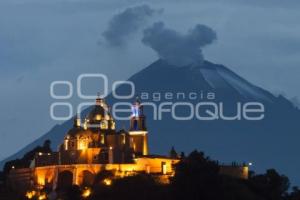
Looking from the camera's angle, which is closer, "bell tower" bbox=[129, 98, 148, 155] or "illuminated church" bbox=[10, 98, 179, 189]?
"illuminated church" bbox=[10, 98, 179, 189]

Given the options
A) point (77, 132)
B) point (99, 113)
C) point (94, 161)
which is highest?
point (99, 113)

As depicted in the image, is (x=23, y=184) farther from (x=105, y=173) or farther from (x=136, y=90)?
(x=136, y=90)

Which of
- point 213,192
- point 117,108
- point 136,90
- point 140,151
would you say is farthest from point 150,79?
point 213,192

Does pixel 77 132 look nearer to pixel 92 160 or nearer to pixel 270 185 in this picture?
pixel 92 160

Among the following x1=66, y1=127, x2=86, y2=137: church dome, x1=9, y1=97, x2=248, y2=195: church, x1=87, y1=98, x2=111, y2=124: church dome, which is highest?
x1=87, y1=98, x2=111, y2=124: church dome

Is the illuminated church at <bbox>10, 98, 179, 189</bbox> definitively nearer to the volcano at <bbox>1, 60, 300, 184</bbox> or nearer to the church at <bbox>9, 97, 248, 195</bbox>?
the church at <bbox>9, 97, 248, 195</bbox>

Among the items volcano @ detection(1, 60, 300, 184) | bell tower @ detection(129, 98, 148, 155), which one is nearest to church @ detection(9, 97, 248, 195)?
bell tower @ detection(129, 98, 148, 155)

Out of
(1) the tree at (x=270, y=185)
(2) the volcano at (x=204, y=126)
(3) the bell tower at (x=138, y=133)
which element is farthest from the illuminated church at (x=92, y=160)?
(2) the volcano at (x=204, y=126)

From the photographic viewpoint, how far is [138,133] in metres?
96.6

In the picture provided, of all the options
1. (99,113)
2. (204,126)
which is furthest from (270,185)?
(204,126)

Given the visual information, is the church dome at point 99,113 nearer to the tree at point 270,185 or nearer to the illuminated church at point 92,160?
the illuminated church at point 92,160

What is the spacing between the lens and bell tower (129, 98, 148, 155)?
9544 cm

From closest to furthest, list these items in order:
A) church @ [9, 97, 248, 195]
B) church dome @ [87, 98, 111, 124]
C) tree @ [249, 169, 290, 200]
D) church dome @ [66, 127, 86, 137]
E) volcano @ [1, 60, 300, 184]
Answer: church @ [9, 97, 248, 195] < tree @ [249, 169, 290, 200] < church dome @ [66, 127, 86, 137] < church dome @ [87, 98, 111, 124] < volcano @ [1, 60, 300, 184]

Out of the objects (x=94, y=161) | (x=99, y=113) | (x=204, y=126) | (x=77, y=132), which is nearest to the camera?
(x=94, y=161)
